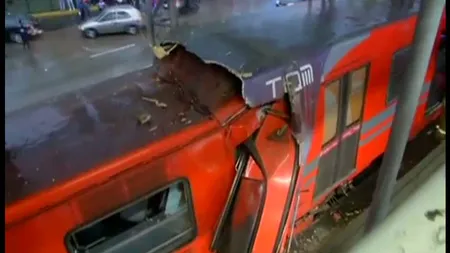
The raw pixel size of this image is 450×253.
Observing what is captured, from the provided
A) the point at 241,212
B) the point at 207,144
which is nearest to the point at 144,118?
the point at 207,144

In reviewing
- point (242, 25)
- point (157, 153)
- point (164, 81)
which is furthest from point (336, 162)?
point (157, 153)

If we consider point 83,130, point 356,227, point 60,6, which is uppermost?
point 83,130

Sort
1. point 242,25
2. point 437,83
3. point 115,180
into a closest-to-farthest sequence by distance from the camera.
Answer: point 115,180 < point 242,25 < point 437,83

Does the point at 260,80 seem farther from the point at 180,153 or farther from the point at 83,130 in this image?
the point at 83,130

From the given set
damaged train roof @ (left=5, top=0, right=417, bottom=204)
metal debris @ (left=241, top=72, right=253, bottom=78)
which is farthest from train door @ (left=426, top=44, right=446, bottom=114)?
metal debris @ (left=241, top=72, right=253, bottom=78)

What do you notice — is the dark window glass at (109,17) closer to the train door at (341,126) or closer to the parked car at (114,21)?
the parked car at (114,21)

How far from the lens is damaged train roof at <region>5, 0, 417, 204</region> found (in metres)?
1.59

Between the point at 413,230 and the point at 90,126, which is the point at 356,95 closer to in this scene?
the point at 90,126

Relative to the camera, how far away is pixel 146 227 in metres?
1.75

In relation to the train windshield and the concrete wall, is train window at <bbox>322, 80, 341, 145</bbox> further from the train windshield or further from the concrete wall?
the concrete wall

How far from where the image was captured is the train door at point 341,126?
7.97ft

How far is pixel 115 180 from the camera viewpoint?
5.22ft

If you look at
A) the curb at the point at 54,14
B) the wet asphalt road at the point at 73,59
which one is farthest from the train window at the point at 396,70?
the curb at the point at 54,14

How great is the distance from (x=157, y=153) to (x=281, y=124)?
0.62m
